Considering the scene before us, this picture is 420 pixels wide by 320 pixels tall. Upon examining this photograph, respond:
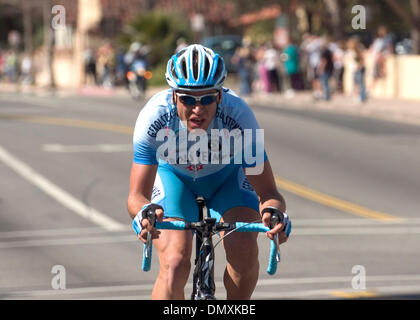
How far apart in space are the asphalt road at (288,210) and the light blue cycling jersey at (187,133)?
3.90m

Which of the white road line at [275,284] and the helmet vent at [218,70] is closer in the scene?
the helmet vent at [218,70]

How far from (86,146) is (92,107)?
36.9 feet

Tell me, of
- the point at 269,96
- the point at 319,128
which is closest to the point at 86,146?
the point at 319,128

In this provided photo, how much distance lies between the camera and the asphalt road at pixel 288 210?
34.2ft

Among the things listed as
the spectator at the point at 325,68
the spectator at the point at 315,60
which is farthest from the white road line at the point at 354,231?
the spectator at the point at 315,60

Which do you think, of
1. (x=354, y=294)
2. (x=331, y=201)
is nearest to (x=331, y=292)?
(x=354, y=294)

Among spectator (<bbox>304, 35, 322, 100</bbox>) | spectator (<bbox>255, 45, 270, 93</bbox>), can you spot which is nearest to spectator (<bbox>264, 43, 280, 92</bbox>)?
spectator (<bbox>255, 45, 270, 93</bbox>)

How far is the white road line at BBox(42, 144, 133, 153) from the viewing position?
21641 millimetres

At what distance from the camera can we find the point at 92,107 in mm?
33438

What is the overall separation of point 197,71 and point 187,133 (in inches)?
20.1

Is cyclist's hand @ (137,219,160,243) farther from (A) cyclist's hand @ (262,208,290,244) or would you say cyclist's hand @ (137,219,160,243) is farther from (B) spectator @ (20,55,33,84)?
(B) spectator @ (20,55,33,84)

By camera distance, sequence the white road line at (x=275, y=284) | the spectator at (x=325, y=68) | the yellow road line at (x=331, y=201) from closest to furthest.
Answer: the white road line at (x=275, y=284)
the yellow road line at (x=331, y=201)
the spectator at (x=325, y=68)

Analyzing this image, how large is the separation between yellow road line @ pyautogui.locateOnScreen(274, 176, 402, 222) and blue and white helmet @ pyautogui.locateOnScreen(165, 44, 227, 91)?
30.5ft

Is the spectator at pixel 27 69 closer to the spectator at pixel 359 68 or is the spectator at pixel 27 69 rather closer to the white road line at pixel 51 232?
the spectator at pixel 359 68
